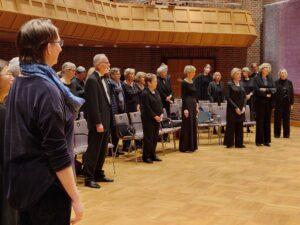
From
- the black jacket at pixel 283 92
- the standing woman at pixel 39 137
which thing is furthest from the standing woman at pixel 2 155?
the black jacket at pixel 283 92

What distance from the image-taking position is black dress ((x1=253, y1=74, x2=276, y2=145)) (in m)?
8.97

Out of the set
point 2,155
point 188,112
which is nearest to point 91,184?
point 188,112

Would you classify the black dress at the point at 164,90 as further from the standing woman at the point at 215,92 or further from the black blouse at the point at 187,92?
the standing woman at the point at 215,92

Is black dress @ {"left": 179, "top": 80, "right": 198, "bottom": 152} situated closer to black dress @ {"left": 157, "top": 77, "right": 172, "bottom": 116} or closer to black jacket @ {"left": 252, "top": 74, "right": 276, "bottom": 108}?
black dress @ {"left": 157, "top": 77, "right": 172, "bottom": 116}

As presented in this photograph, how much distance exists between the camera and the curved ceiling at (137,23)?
370 inches

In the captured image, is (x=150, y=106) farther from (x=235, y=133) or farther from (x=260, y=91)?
(x=260, y=91)

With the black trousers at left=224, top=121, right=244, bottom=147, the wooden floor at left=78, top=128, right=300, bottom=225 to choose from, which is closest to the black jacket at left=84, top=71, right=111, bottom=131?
the wooden floor at left=78, top=128, right=300, bottom=225

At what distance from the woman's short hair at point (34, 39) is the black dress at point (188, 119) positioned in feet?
21.1

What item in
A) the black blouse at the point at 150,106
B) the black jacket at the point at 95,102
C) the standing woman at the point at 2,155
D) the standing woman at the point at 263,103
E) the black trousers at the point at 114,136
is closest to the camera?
the standing woman at the point at 2,155

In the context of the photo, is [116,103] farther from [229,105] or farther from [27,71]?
[27,71]

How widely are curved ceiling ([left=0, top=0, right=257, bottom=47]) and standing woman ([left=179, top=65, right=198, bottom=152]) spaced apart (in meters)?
3.17

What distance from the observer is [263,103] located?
29.5ft

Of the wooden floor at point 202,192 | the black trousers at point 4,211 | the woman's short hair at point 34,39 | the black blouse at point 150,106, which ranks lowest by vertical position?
the wooden floor at point 202,192

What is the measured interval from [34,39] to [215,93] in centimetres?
951
